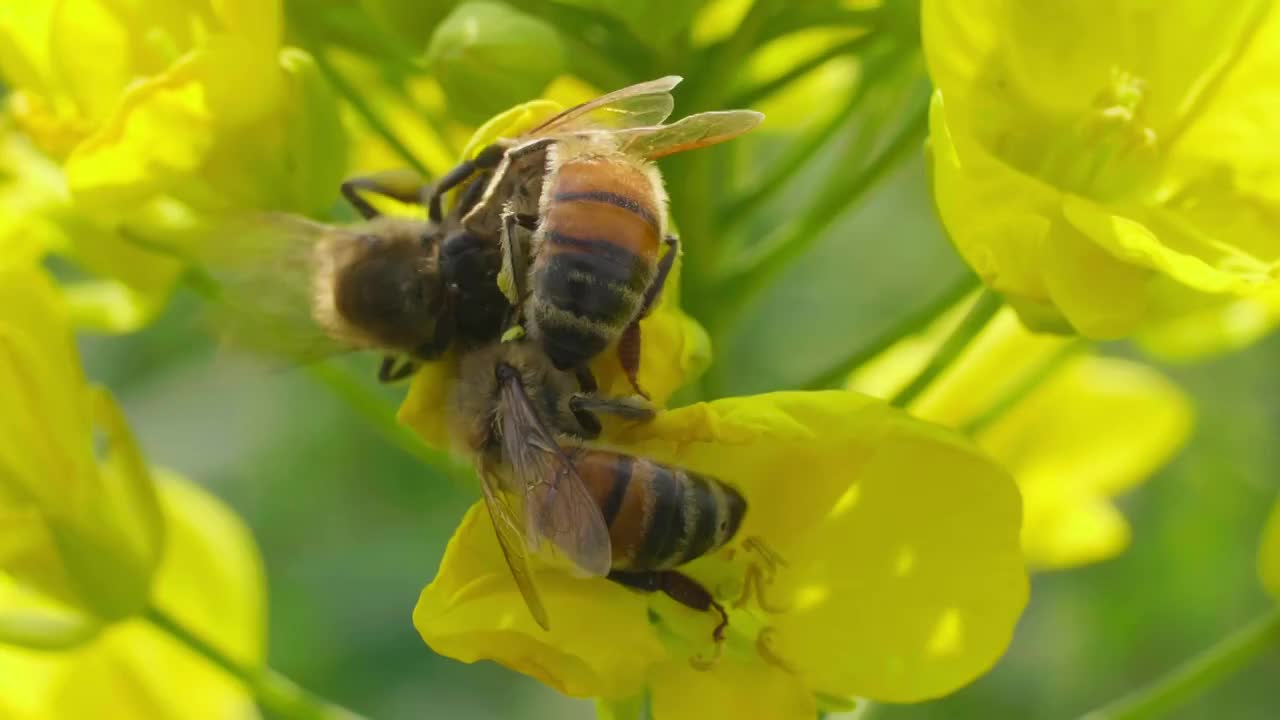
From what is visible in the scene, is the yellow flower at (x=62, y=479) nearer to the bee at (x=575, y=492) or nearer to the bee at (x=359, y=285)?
the bee at (x=359, y=285)

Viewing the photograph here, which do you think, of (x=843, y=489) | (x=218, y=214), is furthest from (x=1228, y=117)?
(x=218, y=214)

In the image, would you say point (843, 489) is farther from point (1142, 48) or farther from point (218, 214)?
point (218, 214)

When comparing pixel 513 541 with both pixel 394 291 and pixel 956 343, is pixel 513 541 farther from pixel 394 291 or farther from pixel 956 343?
pixel 956 343

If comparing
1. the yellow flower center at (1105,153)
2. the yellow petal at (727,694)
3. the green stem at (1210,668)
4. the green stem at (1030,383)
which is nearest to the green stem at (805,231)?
the yellow flower center at (1105,153)

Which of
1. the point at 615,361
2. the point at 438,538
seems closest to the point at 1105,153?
the point at 615,361

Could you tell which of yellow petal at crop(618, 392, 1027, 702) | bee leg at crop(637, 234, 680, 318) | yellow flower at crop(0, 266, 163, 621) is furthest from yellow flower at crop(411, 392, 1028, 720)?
yellow flower at crop(0, 266, 163, 621)

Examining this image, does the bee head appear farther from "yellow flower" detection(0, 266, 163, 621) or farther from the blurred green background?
the blurred green background

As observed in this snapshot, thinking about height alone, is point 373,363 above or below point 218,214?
below
